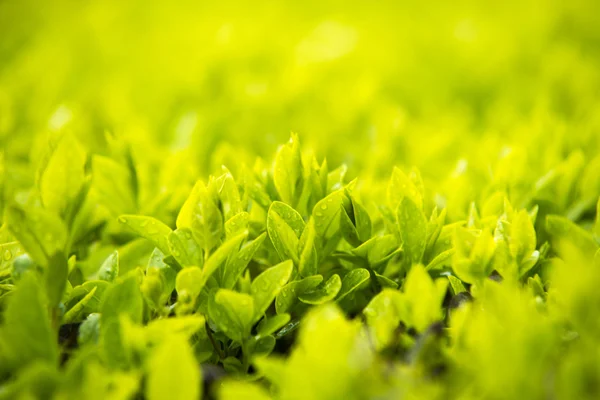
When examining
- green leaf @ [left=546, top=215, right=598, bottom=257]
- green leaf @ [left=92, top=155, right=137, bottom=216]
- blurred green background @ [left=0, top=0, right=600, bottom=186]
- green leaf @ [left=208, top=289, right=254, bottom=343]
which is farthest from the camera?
blurred green background @ [left=0, top=0, right=600, bottom=186]

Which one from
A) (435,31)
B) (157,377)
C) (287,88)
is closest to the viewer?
(157,377)

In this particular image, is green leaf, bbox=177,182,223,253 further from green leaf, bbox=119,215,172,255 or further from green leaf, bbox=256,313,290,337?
green leaf, bbox=256,313,290,337

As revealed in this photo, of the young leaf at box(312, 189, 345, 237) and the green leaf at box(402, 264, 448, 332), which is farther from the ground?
the young leaf at box(312, 189, 345, 237)

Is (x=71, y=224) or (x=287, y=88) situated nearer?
(x=71, y=224)

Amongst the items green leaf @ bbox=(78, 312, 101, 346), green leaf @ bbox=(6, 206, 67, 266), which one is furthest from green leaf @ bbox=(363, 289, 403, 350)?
green leaf @ bbox=(6, 206, 67, 266)

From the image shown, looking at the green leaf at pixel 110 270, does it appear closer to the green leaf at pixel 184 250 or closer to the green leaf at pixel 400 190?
the green leaf at pixel 184 250

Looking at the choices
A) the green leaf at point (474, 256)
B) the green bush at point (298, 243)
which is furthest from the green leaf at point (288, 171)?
the green leaf at point (474, 256)

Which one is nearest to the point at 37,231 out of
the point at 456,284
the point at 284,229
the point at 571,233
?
the point at 284,229

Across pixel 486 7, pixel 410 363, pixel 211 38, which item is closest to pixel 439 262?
pixel 410 363

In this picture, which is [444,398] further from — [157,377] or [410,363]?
[157,377]
